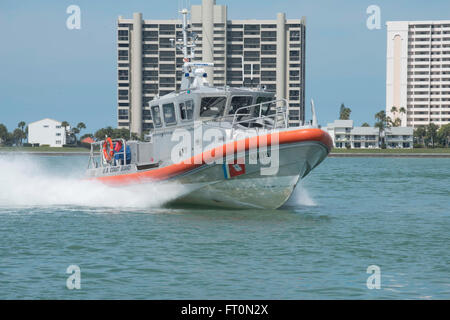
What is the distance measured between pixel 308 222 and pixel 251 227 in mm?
2205

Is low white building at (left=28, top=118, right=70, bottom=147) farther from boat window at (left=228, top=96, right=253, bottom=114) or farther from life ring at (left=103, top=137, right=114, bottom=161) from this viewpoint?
boat window at (left=228, top=96, right=253, bottom=114)

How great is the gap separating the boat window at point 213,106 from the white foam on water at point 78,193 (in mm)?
2291

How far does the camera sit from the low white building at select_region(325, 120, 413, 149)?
501 feet

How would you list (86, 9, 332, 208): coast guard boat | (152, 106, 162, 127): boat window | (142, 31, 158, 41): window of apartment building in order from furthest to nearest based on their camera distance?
(142, 31, 158, 41): window of apartment building < (152, 106, 162, 127): boat window < (86, 9, 332, 208): coast guard boat

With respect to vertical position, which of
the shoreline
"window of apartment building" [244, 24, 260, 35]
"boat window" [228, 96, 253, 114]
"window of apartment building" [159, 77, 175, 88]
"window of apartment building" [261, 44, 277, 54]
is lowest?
the shoreline

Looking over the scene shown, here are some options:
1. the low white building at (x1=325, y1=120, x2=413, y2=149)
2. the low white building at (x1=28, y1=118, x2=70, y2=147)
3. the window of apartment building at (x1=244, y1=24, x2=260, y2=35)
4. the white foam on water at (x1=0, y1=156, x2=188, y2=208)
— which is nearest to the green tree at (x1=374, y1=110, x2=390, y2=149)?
the low white building at (x1=325, y1=120, x2=413, y2=149)

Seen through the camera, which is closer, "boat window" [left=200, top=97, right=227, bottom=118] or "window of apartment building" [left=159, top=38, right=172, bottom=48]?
"boat window" [left=200, top=97, right=227, bottom=118]

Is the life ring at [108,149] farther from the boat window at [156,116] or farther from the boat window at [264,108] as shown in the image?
the boat window at [264,108]

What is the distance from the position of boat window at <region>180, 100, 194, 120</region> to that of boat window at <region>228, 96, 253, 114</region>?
3.66 ft

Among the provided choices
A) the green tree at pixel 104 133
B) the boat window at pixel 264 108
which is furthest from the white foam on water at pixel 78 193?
the green tree at pixel 104 133

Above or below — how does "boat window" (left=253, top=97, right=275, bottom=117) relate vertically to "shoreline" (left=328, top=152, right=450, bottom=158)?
above
